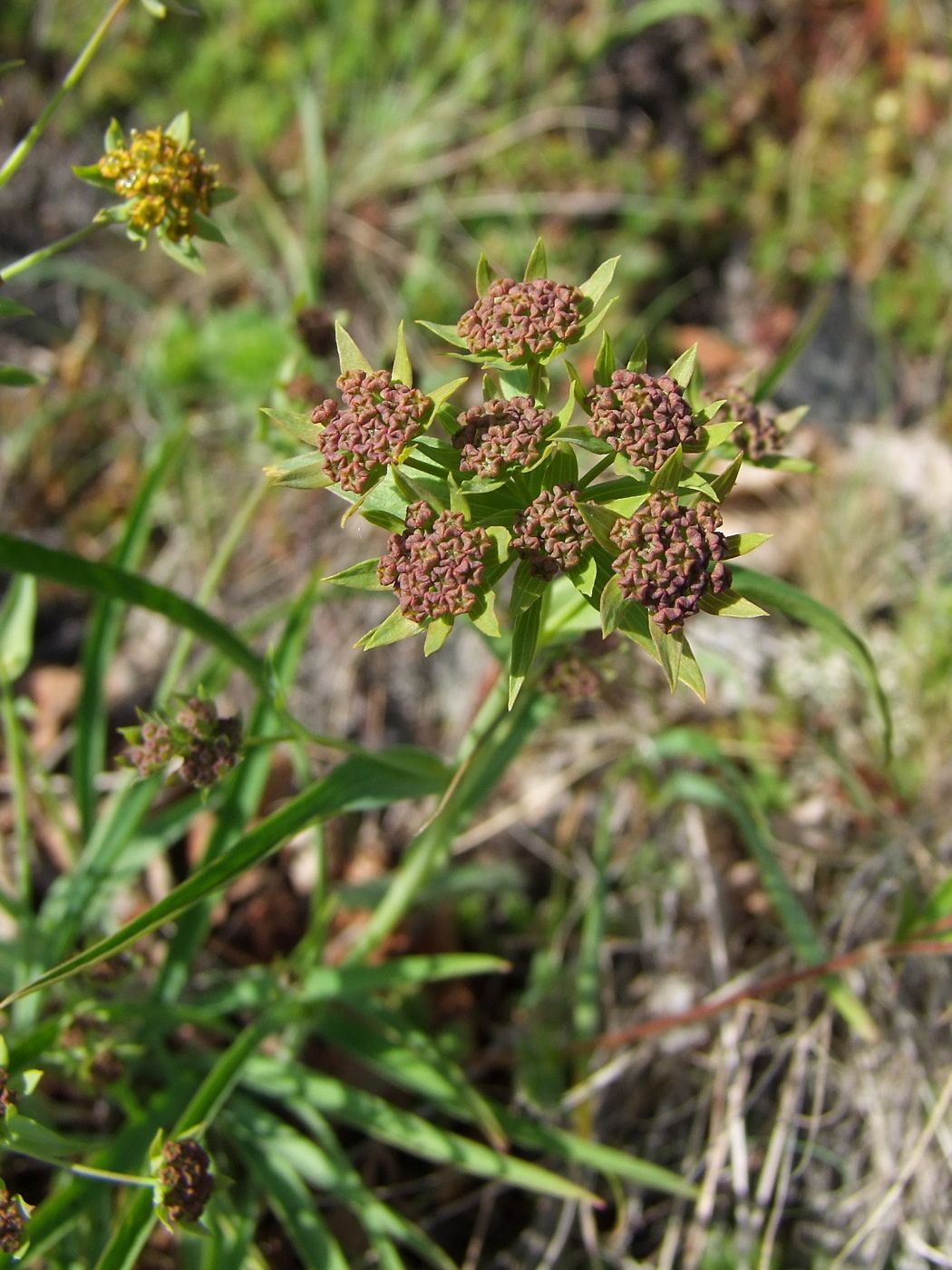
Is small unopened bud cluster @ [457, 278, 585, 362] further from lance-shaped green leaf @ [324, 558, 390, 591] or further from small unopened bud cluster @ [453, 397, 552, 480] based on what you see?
lance-shaped green leaf @ [324, 558, 390, 591]

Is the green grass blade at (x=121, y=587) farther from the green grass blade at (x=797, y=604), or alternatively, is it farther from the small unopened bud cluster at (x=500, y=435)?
the green grass blade at (x=797, y=604)

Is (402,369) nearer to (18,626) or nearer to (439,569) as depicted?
(439,569)

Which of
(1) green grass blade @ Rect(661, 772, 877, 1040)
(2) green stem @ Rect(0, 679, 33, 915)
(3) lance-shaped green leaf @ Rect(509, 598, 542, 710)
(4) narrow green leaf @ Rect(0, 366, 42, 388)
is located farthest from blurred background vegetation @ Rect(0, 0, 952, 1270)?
(4) narrow green leaf @ Rect(0, 366, 42, 388)

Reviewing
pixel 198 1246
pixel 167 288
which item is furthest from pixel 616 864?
pixel 167 288

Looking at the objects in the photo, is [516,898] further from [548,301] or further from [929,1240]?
[548,301]

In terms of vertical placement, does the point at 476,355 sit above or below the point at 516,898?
above

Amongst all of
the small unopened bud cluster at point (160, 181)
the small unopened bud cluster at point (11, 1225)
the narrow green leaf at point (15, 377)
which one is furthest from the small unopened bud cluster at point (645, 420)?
the small unopened bud cluster at point (11, 1225)

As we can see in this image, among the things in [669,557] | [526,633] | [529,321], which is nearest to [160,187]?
[529,321]
